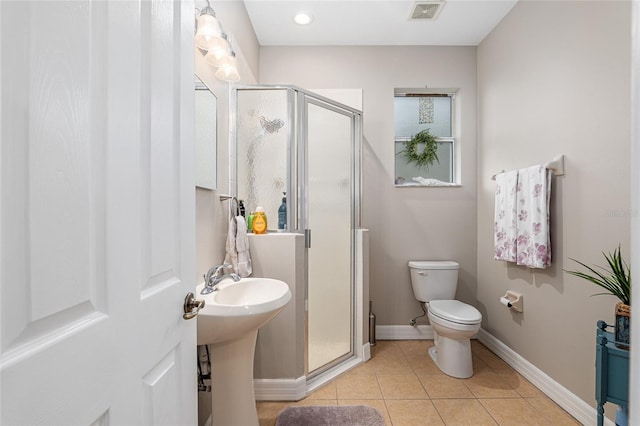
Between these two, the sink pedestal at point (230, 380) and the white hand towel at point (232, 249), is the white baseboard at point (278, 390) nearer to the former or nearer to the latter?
the sink pedestal at point (230, 380)

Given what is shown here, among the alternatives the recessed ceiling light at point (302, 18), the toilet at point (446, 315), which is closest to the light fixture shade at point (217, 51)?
the recessed ceiling light at point (302, 18)

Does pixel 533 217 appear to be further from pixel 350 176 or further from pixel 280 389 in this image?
pixel 280 389

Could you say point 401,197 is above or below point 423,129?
below

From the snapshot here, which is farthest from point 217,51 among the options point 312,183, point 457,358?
point 457,358

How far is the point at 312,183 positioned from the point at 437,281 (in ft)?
4.67

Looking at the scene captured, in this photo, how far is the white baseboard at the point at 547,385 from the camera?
5.33ft

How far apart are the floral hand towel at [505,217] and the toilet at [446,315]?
44 cm

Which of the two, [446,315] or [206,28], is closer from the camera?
[206,28]

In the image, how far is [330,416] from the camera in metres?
1.69

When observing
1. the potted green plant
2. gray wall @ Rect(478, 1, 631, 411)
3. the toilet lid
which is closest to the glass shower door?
the toilet lid

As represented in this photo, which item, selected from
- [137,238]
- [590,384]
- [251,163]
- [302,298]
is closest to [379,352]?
[302,298]

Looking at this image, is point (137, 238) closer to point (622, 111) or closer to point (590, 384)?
point (622, 111)

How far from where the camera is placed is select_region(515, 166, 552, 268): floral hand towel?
187cm

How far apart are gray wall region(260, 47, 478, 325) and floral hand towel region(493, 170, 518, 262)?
46cm
